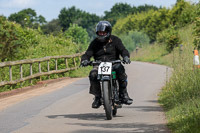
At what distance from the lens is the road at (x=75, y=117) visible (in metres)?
8.28

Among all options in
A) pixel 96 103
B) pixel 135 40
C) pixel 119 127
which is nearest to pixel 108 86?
pixel 96 103

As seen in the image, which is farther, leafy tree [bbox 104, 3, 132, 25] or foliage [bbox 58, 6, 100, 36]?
leafy tree [bbox 104, 3, 132, 25]

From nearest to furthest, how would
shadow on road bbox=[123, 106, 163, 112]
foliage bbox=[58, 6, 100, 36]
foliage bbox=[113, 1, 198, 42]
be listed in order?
shadow on road bbox=[123, 106, 163, 112] → foliage bbox=[113, 1, 198, 42] → foliage bbox=[58, 6, 100, 36]

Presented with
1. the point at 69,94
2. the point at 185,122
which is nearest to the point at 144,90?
the point at 69,94

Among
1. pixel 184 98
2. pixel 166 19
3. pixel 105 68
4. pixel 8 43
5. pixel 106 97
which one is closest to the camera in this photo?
pixel 106 97

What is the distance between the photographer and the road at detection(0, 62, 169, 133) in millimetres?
8281

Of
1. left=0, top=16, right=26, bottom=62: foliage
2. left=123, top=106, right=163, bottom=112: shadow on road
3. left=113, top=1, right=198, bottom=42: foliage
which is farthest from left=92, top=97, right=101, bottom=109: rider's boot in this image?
left=113, top=1, right=198, bottom=42: foliage

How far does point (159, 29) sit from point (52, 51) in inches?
1745

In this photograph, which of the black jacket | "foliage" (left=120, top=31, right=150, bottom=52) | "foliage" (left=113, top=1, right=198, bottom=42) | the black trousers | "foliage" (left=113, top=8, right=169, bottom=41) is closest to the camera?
the black trousers

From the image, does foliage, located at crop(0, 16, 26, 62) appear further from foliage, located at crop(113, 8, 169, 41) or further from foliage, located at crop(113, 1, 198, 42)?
foliage, located at crop(113, 8, 169, 41)

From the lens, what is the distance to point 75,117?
9953mm

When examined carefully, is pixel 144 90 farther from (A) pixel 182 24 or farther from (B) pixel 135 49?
(B) pixel 135 49

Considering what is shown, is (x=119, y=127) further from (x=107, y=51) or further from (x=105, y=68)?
(x=107, y=51)

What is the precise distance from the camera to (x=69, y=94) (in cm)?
1540
